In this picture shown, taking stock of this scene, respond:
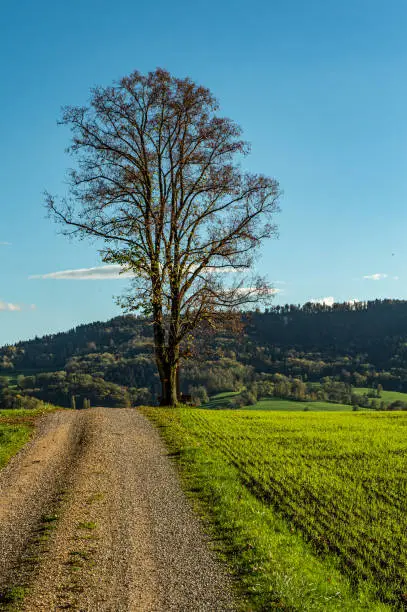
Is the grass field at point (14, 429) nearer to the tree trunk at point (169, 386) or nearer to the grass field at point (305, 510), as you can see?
the grass field at point (305, 510)

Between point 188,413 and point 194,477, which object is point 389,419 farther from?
point 194,477

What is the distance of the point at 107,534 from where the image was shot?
35.8 ft

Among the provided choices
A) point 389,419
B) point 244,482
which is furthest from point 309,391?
point 244,482

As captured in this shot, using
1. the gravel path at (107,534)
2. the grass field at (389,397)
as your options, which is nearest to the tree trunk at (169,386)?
the gravel path at (107,534)

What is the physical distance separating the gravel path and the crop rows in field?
2.60 m

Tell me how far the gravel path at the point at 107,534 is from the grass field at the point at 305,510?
0.73 m

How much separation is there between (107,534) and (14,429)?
12.6 metres

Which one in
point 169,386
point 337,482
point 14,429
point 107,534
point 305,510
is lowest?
point 337,482

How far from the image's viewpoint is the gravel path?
8.41 m

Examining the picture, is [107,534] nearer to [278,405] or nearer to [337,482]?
[337,482]

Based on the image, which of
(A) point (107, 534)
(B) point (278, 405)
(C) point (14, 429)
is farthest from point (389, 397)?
(A) point (107, 534)

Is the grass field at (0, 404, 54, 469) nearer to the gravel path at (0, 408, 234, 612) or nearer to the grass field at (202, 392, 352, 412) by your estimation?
the gravel path at (0, 408, 234, 612)

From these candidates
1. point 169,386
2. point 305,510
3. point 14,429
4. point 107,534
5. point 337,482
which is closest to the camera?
point 107,534

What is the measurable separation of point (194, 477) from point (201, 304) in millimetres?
17133
